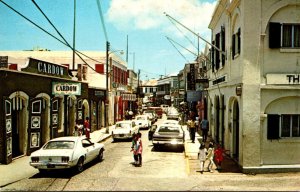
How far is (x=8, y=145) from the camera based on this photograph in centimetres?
1625

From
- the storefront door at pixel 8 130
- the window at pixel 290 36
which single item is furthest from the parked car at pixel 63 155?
the window at pixel 290 36

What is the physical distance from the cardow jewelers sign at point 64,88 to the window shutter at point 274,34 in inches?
471

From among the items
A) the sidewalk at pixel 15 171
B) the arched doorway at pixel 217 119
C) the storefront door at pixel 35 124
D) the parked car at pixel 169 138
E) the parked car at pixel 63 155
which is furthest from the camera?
the arched doorway at pixel 217 119

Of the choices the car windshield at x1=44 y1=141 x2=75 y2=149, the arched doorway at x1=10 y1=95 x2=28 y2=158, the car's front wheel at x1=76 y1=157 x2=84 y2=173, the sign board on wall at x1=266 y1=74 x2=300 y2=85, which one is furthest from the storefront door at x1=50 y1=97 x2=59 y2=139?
the sign board on wall at x1=266 y1=74 x2=300 y2=85

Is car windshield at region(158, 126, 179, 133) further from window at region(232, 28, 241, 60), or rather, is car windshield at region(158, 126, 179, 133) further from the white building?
the white building

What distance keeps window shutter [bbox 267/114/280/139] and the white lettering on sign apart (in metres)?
12.7

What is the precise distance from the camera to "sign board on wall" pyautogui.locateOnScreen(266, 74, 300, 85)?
14.5 meters

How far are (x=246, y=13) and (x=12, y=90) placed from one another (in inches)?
436

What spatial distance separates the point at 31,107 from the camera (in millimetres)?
19016

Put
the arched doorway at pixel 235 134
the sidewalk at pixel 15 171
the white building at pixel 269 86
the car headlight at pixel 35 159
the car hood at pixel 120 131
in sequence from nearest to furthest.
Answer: the sidewalk at pixel 15 171
the car headlight at pixel 35 159
the white building at pixel 269 86
the arched doorway at pixel 235 134
the car hood at pixel 120 131

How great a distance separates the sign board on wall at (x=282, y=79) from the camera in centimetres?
1448

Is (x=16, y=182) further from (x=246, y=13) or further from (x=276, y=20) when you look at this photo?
(x=276, y=20)

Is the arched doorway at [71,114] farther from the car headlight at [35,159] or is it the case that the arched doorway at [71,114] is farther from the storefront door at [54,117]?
the car headlight at [35,159]

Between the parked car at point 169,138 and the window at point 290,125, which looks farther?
the parked car at point 169,138
